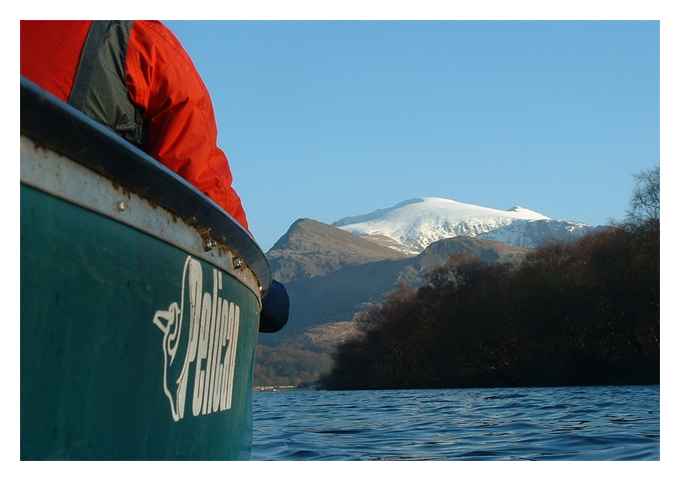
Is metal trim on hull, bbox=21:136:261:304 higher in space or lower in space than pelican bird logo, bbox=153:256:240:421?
higher

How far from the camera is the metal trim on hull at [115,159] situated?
2346mm

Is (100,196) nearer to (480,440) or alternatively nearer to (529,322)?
(480,440)

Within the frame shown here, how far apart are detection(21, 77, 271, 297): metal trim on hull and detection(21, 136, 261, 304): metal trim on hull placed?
0.06 ft

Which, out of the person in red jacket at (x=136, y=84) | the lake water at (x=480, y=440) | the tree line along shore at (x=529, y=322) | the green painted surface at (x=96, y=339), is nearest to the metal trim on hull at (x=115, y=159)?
the green painted surface at (x=96, y=339)

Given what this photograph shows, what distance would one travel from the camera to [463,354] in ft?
230

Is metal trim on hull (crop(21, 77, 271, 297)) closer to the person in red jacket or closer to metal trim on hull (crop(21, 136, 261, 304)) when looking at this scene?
metal trim on hull (crop(21, 136, 261, 304))

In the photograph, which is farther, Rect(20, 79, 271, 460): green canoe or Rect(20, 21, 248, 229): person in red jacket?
Rect(20, 21, 248, 229): person in red jacket

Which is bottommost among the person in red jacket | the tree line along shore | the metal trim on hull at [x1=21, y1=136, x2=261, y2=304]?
the tree line along shore

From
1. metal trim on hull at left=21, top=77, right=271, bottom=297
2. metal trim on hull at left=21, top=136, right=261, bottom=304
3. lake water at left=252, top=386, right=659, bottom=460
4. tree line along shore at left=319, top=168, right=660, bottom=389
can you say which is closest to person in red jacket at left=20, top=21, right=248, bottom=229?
metal trim on hull at left=21, top=77, right=271, bottom=297

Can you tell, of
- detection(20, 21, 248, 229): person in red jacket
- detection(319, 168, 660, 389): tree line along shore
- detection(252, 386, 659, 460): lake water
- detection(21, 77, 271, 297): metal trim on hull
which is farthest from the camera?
detection(319, 168, 660, 389): tree line along shore

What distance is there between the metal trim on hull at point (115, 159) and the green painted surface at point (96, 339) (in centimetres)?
13

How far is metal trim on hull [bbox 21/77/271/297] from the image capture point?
235 centimetres

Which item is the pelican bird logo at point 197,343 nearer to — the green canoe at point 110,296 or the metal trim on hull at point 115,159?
the green canoe at point 110,296
